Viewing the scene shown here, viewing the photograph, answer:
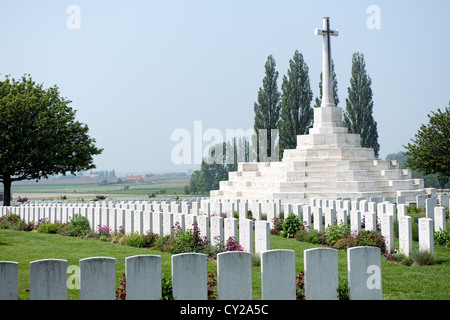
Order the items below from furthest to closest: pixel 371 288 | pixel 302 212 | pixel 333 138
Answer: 1. pixel 333 138
2. pixel 302 212
3. pixel 371 288

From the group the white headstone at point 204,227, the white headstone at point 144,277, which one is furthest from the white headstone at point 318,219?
the white headstone at point 144,277

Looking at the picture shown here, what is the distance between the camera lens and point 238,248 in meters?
9.73

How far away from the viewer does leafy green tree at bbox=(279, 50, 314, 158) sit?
4400cm

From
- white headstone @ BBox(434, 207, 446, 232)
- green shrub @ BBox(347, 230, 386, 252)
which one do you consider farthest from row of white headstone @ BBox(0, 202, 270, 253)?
white headstone @ BBox(434, 207, 446, 232)

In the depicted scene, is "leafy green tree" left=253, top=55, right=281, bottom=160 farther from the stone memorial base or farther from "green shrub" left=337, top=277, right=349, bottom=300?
"green shrub" left=337, top=277, right=349, bottom=300

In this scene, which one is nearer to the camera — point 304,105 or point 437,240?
point 437,240

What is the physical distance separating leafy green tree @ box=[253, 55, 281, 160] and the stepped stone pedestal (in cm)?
1584

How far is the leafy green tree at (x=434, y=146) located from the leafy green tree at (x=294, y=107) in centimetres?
1247

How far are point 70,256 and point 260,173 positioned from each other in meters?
17.7

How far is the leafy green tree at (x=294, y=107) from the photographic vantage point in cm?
4400

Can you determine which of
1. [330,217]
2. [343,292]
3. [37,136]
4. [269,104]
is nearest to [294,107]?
[269,104]

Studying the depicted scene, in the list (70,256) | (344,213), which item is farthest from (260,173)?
(70,256)

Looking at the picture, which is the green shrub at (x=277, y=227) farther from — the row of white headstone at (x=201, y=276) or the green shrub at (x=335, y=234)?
the row of white headstone at (x=201, y=276)

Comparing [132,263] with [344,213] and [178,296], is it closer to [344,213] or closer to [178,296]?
[178,296]
